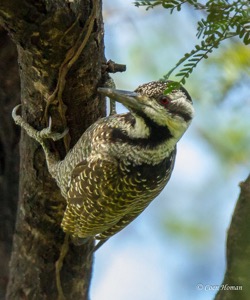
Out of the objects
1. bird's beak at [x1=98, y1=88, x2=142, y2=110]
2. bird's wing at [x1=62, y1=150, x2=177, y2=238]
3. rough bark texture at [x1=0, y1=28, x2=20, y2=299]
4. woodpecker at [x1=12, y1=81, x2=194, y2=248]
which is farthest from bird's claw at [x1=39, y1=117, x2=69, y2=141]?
rough bark texture at [x1=0, y1=28, x2=20, y2=299]

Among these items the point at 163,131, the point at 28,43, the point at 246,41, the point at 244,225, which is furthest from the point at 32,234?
the point at 246,41

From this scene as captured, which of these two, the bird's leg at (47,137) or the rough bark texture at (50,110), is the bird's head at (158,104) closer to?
the rough bark texture at (50,110)

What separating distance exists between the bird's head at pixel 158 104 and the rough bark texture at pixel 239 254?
65cm

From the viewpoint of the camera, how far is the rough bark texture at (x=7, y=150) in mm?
4391

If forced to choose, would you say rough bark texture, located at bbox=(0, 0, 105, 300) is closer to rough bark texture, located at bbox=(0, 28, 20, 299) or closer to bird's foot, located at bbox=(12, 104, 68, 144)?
bird's foot, located at bbox=(12, 104, 68, 144)

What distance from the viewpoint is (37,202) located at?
3861mm

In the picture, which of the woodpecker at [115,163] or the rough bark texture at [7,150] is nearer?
the woodpecker at [115,163]

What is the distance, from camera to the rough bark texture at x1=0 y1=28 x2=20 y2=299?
4.39 meters

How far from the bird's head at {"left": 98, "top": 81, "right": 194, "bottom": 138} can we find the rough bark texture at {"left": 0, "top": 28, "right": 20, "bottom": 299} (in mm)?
1187

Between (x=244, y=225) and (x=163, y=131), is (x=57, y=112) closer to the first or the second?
(x=163, y=131)

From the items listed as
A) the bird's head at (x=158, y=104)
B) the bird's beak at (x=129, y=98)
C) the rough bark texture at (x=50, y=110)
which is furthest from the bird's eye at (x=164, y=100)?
the rough bark texture at (x=50, y=110)

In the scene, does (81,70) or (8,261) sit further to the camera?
(8,261)

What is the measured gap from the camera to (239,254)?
2.52 metres

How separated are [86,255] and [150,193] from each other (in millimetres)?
651
